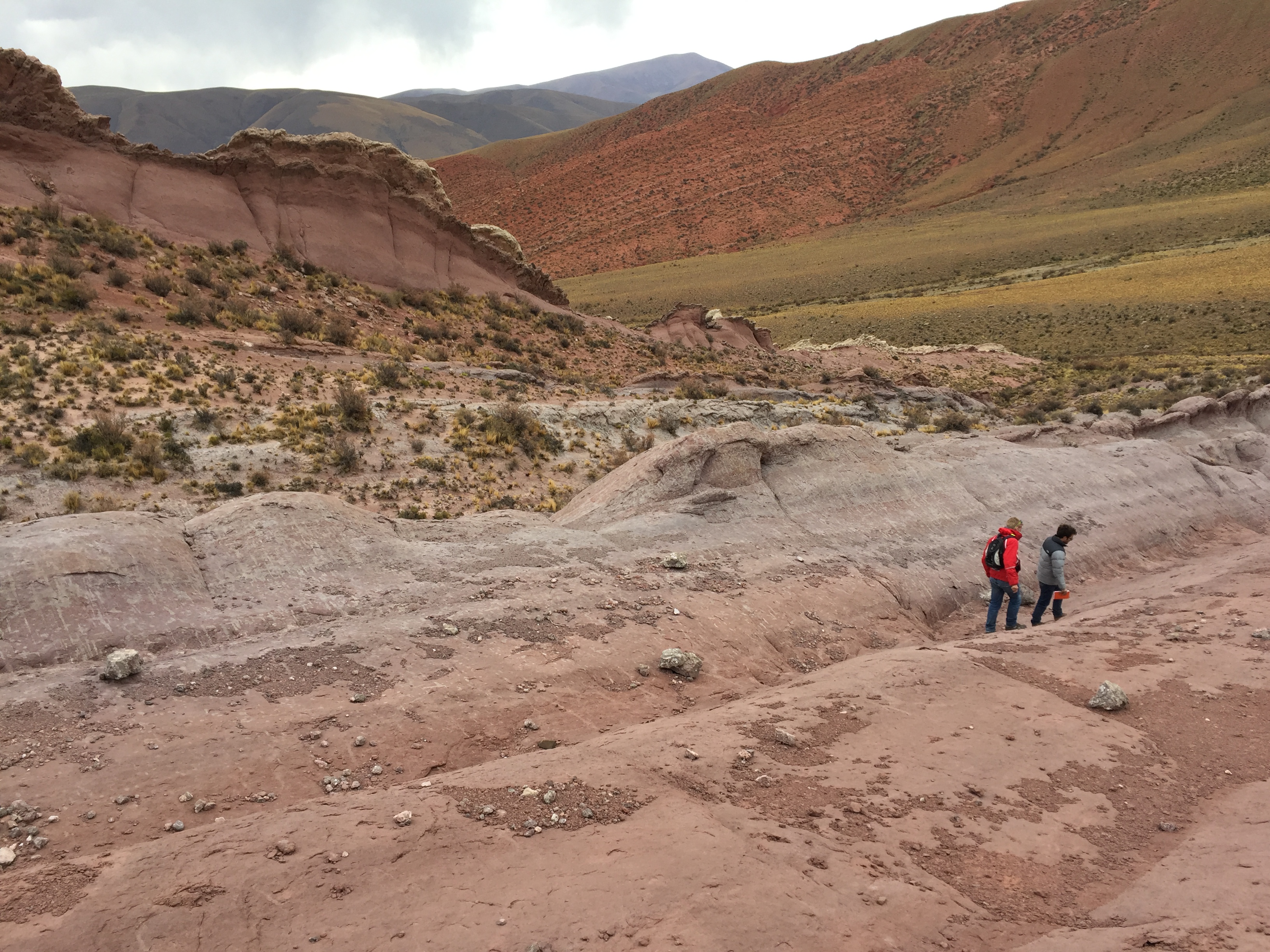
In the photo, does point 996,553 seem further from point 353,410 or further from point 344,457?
point 353,410

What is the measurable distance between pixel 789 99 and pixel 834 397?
11208cm

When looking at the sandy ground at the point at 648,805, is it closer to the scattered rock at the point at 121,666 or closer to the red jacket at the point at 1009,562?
the scattered rock at the point at 121,666

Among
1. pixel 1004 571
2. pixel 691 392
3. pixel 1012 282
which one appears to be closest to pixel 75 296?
pixel 691 392

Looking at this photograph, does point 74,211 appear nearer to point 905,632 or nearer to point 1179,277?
point 905,632

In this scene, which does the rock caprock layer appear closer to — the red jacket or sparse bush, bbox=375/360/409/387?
sparse bush, bbox=375/360/409/387

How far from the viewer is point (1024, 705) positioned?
722 centimetres

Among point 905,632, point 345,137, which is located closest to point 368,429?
point 905,632

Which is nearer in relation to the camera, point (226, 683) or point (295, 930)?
point (295, 930)

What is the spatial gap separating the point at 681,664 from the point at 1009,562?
16.3 ft

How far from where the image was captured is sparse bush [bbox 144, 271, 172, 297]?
21.8 meters

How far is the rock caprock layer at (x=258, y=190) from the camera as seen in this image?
2400cm

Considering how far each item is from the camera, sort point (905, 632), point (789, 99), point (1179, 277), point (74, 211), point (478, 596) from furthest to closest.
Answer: point (789, 99) → point (1179, 277) → point (74, 211) → point (905, 632) → point (478, 596)

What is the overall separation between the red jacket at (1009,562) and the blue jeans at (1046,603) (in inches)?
27.2

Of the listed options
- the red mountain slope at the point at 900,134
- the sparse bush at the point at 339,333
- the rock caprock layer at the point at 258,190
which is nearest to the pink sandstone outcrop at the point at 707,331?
the rock caprock layer at the point at 258,190
